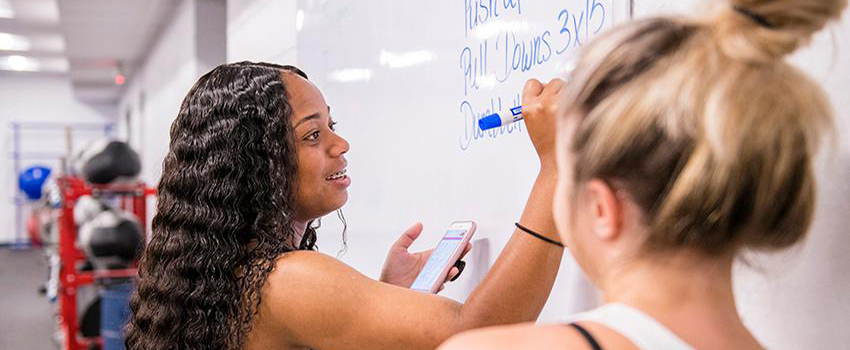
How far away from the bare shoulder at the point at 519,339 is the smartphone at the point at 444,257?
587 millimetres

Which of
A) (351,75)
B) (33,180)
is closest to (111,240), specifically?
(351,75)

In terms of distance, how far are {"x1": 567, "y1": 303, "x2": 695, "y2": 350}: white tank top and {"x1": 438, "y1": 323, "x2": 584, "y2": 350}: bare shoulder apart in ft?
0.07

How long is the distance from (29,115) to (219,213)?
10.6 m

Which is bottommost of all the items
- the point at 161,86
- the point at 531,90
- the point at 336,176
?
the point at 336,176

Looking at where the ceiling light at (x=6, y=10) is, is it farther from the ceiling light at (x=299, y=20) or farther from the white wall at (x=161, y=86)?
the ceiling light at (x=299, y=20)

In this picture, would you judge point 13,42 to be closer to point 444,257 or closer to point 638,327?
point 444,257

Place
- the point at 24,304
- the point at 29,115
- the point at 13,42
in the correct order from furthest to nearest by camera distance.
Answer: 1. the point at 29,115
2. the point at 13,42
3. the point at 24,304

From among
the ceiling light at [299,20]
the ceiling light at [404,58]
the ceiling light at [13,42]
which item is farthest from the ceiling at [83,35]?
the ceiling light at [404,58]

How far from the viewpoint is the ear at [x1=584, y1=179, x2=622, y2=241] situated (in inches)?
21.6

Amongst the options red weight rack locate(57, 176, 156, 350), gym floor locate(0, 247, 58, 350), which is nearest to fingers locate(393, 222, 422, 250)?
red weight rack locate(57, 176, 156, 350)


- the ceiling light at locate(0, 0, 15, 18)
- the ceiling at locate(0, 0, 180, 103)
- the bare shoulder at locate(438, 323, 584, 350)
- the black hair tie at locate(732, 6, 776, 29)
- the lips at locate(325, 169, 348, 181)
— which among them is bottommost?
the bare shoulder at locate(438, 323, 584, 350)

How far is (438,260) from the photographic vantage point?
121 centimetres

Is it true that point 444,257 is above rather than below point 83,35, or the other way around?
below

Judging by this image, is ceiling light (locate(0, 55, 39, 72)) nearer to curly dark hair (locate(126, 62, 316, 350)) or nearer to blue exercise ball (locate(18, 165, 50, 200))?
blue exercise ball (locate(18, 165, 50, 200))
